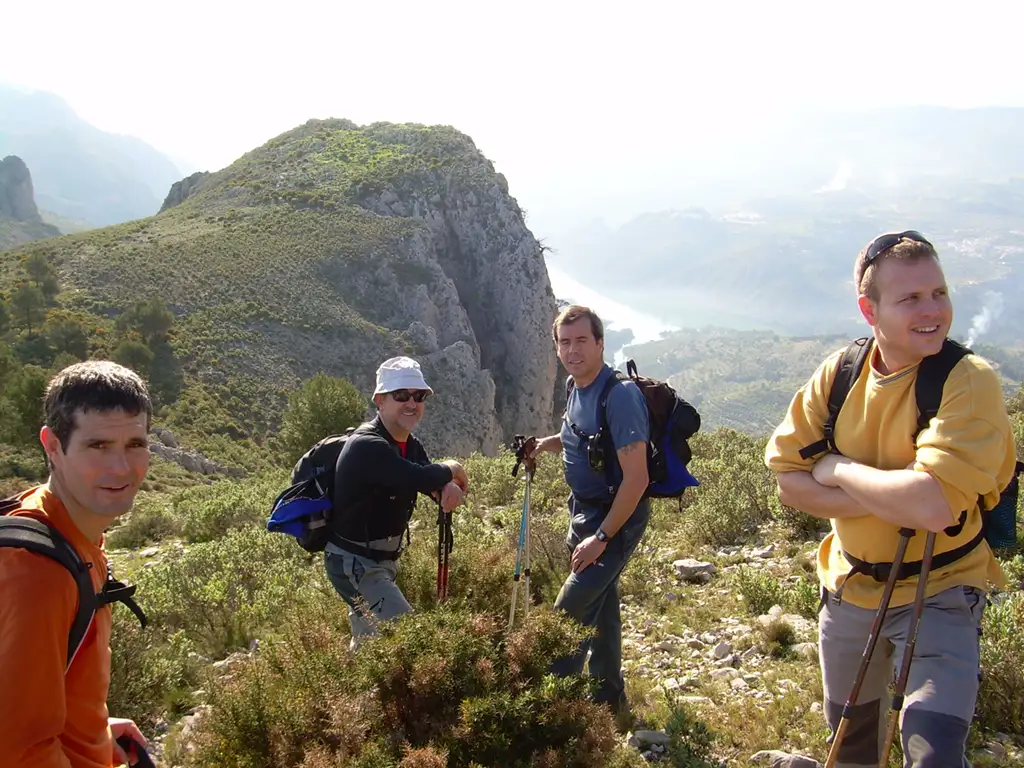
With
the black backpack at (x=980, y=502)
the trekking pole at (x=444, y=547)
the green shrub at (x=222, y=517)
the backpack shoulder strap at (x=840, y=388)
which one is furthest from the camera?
the green shrub at (x=222, y=517)

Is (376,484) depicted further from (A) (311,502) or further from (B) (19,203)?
(B) (19,203)

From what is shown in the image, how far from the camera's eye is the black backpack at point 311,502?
14.2ft

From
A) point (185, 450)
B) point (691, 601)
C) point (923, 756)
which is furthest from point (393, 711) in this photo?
point (185, 450)

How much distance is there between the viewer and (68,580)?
74.6 inches

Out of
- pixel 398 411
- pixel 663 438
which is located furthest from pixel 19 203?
pixel 663 438

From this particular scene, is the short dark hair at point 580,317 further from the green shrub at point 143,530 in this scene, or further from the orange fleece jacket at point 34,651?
the green shrub at point 143,530

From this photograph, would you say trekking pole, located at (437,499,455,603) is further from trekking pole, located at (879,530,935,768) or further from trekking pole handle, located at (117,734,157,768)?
trekking pole, located at (879,530,935,768)

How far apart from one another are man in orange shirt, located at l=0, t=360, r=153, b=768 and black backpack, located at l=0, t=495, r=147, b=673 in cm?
2

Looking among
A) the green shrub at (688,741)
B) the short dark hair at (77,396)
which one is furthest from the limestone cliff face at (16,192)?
the green shrub at (688,741)

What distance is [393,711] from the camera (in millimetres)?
3162

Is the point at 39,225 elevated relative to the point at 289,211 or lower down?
elevated

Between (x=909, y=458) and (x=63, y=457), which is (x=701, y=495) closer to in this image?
(x=909, y=458)

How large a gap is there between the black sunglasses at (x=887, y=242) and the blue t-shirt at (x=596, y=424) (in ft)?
5.34

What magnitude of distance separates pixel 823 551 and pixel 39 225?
211m
